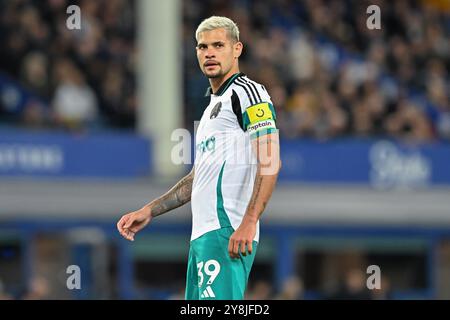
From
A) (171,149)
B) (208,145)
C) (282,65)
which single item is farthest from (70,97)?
(208,145)

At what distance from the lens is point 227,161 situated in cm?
696

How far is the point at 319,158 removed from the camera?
2166 centimetres

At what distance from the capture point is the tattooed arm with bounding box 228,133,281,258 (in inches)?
258

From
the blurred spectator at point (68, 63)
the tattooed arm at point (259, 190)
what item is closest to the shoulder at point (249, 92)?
the tattooed arm at point (259, 190)

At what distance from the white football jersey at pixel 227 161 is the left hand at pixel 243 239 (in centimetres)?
33

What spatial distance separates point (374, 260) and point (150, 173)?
4293 millimetres

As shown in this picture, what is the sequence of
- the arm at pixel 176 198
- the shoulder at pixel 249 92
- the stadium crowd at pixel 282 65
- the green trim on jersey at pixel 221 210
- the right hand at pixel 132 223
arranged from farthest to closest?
the stadium crowd at pixel 282 65
the arm at pixel 176 198
the right hand at pixel 132 223
the green trim on jersey at pixel 221 210
the shoulder at pixel 249 92

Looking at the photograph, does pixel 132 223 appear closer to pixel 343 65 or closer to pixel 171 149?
pixel 171 149

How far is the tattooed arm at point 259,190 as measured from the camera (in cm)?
656

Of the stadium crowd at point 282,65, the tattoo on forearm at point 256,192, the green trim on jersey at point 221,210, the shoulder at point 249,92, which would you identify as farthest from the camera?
the stadium crowd at point 282,65

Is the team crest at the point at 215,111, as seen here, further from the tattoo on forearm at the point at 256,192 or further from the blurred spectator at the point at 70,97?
the blurred spectator at the point at 70,97

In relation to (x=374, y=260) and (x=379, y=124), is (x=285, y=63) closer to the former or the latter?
(x=379, y=124)

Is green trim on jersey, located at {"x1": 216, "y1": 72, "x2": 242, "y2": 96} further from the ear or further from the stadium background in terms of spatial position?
the stadium background

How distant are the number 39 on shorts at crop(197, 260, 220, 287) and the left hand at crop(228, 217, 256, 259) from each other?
276 millimetres
